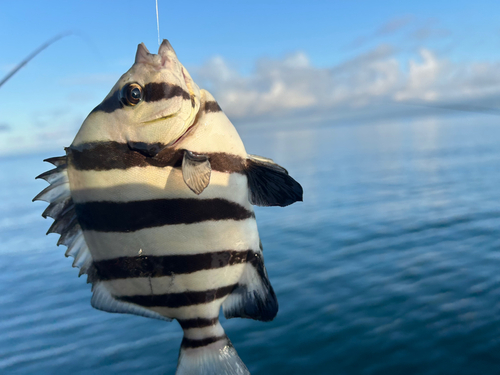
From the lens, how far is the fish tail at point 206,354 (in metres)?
2.18

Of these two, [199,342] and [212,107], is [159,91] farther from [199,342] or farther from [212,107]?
[199,342]

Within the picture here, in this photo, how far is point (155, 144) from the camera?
6.37 ft

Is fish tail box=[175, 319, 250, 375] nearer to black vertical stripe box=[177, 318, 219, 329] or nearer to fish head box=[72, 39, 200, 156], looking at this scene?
black vertical stripe box=[177, 318, 219, 329]

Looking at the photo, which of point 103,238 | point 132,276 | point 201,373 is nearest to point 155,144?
point 103,238

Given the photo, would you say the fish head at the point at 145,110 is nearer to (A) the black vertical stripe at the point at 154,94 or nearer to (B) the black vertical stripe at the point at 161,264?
(A) the black vertical stripe at the point at 154,94

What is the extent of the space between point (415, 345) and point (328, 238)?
6.55 m

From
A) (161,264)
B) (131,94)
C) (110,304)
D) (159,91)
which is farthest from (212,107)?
(110,304)

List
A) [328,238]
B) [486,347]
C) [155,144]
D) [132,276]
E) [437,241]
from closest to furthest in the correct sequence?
[155,144]
[132,276]
[486,347]
[437,241]
[328,238]

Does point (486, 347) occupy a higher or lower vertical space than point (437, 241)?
lower

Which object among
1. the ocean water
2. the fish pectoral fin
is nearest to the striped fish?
the fish pectoral fin

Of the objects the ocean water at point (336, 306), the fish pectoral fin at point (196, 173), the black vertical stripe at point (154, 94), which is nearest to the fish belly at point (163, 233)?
the fish pectoral fin at point (196, 173)

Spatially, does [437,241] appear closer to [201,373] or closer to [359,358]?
[359,358]

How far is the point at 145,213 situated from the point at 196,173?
1.13 ft

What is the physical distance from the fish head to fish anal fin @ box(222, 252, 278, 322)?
0.87m
